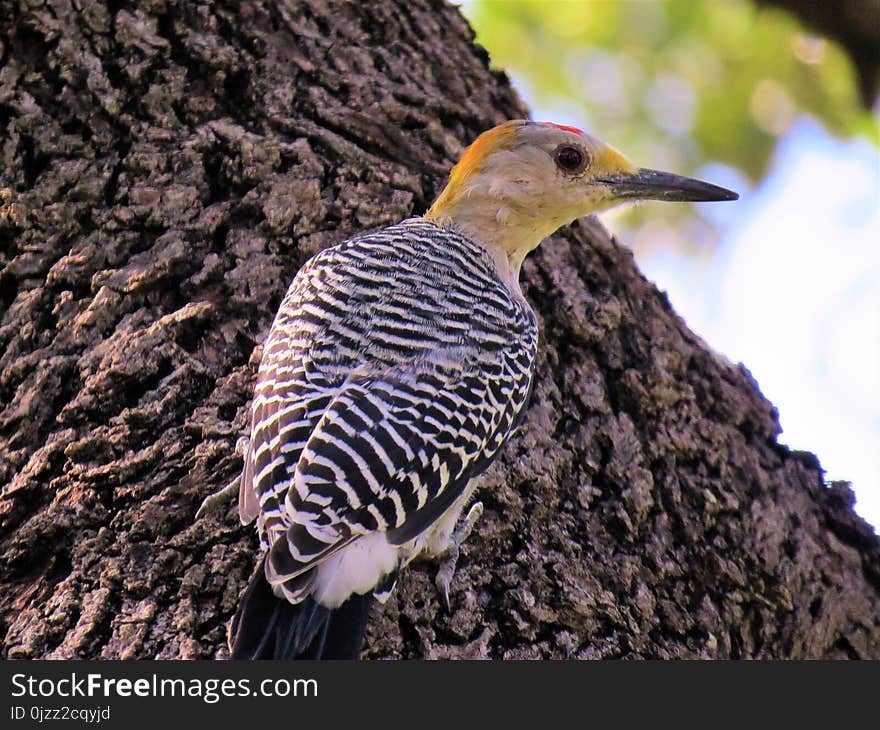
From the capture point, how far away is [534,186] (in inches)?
174

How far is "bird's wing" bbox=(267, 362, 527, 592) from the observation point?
306 cm

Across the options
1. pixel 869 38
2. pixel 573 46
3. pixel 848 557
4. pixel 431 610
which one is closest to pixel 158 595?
pixel 431 610

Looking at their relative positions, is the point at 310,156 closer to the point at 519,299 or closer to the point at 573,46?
the point at 519,299

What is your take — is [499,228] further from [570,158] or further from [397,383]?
[397,383]

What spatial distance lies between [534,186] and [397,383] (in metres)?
1.39

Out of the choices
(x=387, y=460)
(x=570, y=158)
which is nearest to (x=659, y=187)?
(x=570, y=158)

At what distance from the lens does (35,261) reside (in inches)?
142

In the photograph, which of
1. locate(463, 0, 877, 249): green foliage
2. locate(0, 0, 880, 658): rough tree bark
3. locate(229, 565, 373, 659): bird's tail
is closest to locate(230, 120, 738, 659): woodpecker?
locate(229, 565, 373, 659): bird's tail

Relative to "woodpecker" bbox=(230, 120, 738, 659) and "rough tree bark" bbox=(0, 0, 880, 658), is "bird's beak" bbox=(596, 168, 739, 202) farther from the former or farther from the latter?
"rough tree bark" bbox=(0, 0, 880, 658)

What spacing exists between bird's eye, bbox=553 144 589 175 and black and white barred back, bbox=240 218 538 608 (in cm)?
67

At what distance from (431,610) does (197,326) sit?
1.25 metres

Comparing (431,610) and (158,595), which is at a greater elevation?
(431,610)

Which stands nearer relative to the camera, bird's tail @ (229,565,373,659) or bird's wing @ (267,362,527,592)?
bird's tail @ (229,565,373,659)

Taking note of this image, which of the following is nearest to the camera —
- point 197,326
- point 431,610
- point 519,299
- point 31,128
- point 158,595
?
point 158,595
